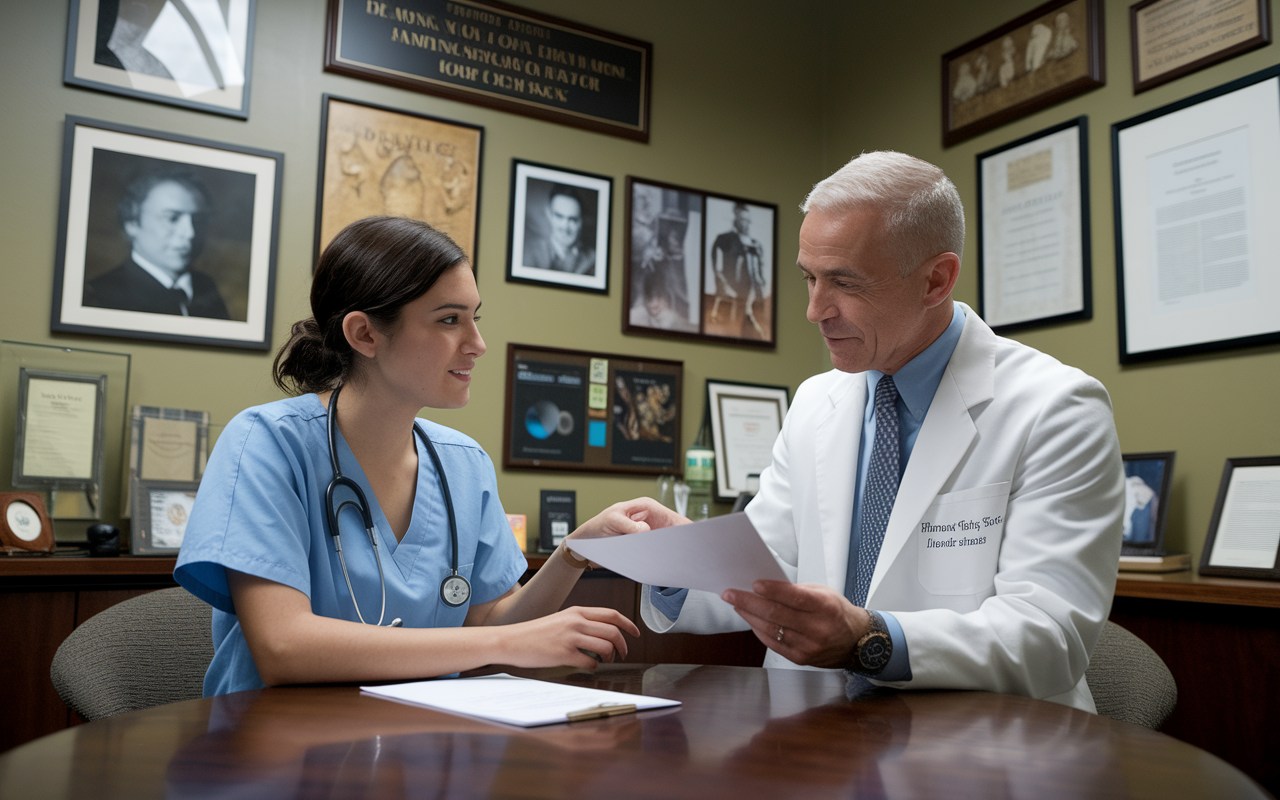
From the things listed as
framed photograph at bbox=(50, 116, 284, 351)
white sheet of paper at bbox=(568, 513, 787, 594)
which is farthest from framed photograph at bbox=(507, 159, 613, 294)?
white sheet of paper at bbox=(568, 513, 787, 594)

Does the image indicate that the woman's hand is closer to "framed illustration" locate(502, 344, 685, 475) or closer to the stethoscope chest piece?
the stethoscope chest piece

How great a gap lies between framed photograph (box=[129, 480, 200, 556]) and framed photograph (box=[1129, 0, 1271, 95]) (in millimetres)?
3186

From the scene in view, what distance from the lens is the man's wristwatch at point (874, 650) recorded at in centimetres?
119

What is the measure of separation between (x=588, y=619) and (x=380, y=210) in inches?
91.4

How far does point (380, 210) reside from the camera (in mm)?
3215

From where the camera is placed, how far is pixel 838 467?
176 centimetres

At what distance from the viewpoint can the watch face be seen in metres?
1.19

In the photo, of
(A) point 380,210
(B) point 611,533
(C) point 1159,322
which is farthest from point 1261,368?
(A) point 380,210

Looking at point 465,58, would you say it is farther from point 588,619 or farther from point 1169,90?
point 588,619

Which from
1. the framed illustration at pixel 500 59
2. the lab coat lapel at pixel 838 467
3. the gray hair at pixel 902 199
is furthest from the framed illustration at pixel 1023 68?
the lab coat lapel at pixel 838 467

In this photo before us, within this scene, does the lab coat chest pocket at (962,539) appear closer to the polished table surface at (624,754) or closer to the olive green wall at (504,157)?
the polished table surface at (624,754)

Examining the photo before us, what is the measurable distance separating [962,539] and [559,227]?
239 cm

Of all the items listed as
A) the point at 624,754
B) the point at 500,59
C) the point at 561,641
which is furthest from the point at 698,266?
the point at 624,754

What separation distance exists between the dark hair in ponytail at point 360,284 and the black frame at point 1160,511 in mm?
2073
